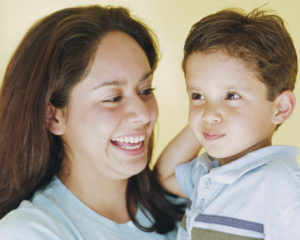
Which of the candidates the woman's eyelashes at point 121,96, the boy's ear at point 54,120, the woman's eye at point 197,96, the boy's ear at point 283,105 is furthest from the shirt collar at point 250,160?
the boy's ear at point 54,120

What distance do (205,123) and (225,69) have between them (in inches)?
6.9

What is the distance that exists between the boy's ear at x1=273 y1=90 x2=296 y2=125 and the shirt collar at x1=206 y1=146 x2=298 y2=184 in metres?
0.11

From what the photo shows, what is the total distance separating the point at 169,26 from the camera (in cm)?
254

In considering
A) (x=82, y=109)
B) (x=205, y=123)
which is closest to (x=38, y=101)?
(x=82, y=109)

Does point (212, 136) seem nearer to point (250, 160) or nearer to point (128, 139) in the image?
point (250, 160)

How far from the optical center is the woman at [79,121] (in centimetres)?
136

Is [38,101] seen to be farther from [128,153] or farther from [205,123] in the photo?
[205,123]

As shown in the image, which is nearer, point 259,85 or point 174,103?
point 259,85

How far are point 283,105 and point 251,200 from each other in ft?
1.11

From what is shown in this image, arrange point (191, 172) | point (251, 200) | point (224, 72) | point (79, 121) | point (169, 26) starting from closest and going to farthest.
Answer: point (251, 200)
point (224, 72)
point (79, 121)
point (191, 172)
point (169, 26)

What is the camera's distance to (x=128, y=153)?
141 centimetres

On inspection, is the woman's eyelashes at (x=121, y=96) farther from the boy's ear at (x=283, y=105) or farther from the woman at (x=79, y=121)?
the boy's ear at (x=283, y=105)

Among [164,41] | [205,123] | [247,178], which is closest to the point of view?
[247,178]

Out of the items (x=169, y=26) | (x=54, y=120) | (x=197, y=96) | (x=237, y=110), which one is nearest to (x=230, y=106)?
(x=237, y=110)
